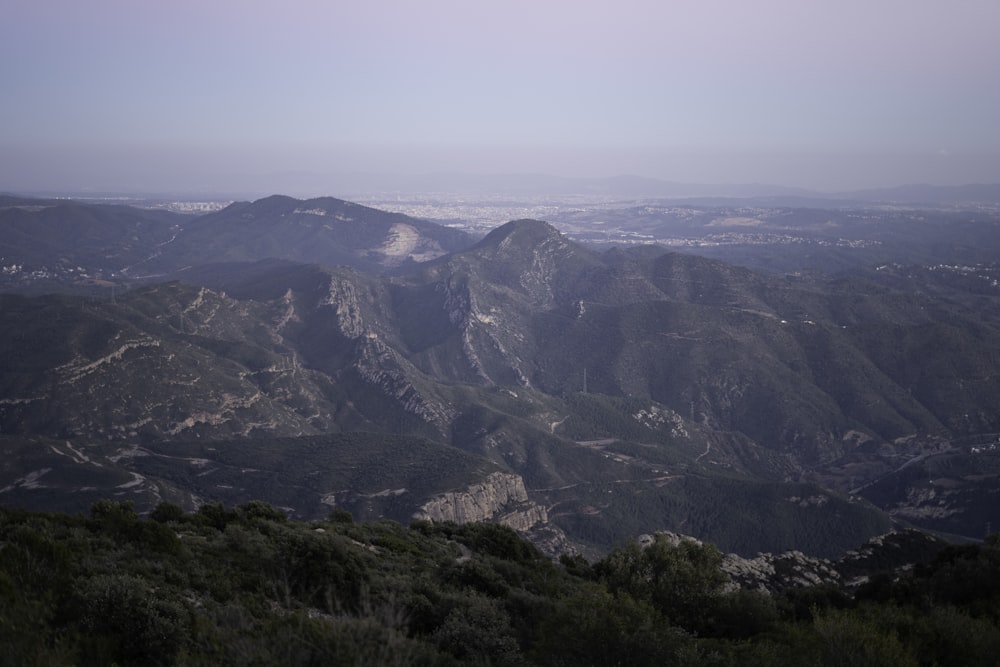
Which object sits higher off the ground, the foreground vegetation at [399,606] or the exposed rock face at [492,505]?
the foreground vegetation at [399,606]

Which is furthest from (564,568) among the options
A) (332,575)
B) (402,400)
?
(402,400)

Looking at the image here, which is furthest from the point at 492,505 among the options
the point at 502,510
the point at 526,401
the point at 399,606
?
the point at 399,606

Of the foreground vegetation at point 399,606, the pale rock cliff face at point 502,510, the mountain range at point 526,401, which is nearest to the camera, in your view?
the foreground vegetation at point 399,606

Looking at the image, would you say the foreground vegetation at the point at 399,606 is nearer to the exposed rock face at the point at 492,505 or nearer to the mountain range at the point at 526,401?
the exposed rock face at the point at 492,505

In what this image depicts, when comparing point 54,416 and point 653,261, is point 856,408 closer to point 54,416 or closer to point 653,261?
point 653,261

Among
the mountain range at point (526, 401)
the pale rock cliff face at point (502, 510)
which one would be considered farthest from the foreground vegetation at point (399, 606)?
the mountain range at point (526, 401)

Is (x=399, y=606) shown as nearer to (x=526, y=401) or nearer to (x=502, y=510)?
(x=502, y=510)

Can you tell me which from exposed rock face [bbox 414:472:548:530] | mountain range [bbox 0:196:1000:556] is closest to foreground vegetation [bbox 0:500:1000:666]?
exposed rock face [bbox 414:472:548:530]

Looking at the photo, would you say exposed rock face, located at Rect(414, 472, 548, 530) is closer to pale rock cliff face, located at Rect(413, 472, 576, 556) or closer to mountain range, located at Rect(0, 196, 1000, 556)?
pale rock cliff face, located at Rect(413, 472, 576, 556)
